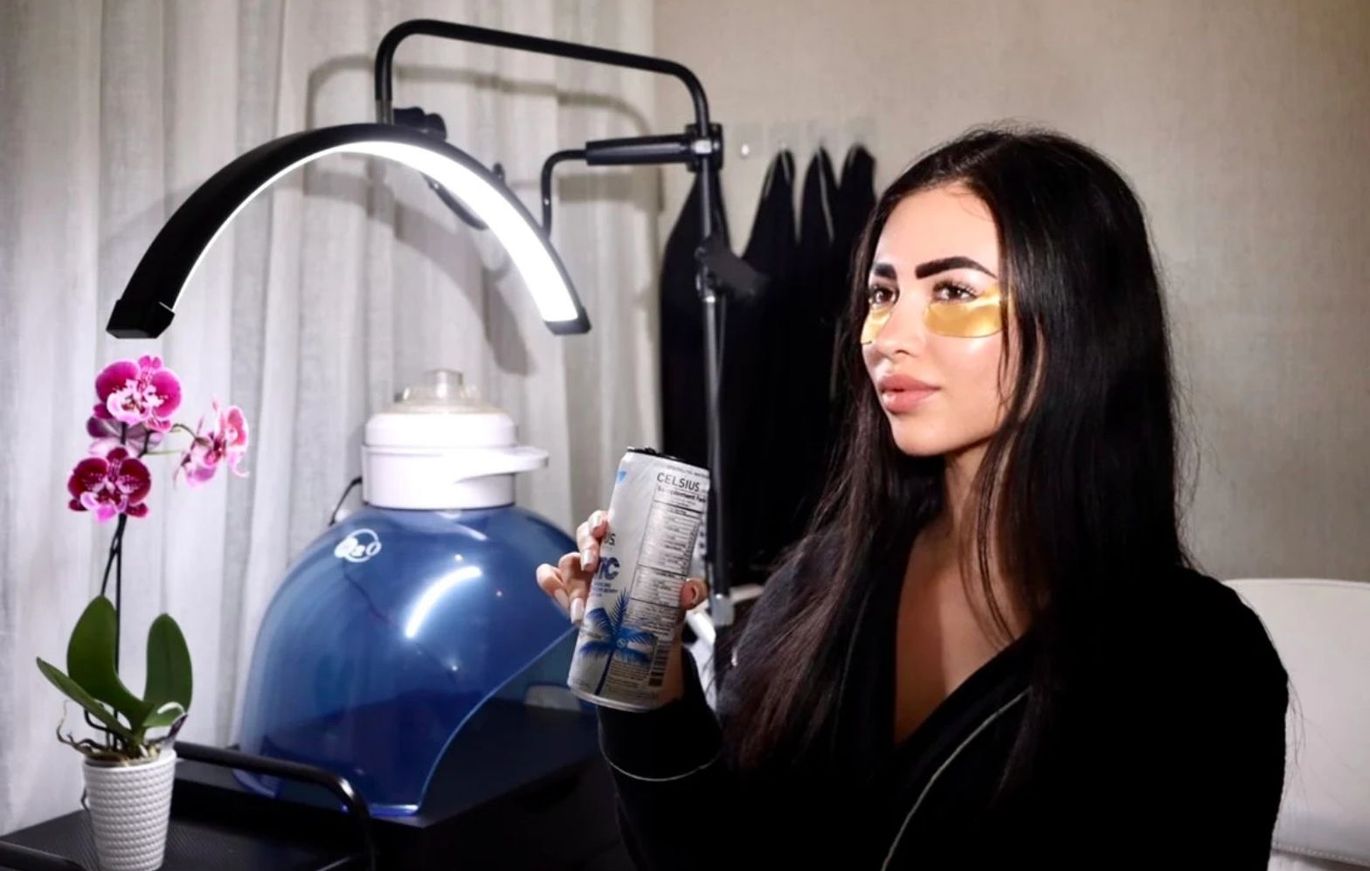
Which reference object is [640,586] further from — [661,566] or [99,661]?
[99,661]

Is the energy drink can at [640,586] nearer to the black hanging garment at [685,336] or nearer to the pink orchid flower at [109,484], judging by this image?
the pink orchid flower at [109,484]

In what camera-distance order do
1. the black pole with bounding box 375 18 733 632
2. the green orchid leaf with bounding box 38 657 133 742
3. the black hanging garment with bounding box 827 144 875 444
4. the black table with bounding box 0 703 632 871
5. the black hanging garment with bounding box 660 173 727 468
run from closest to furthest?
the green orchid leaf with bounding box 38 657 133 742, the black table with bounding box 0 703 632 871, the black pole with bounding box 375 18 733 632, the black hanging garment with bounding box 827 144 875 444, the black hanging garment with bounding box 660 173 727 468

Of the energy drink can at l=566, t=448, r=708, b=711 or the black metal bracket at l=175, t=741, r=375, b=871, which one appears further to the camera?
the black metal bracket at l=175, t=741, r=375, b=871

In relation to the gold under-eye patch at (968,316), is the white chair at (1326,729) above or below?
below

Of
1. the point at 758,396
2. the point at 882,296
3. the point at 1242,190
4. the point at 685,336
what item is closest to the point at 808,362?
the point at 758,396

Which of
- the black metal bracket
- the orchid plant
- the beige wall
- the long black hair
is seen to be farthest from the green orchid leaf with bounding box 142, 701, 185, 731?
the beige wall

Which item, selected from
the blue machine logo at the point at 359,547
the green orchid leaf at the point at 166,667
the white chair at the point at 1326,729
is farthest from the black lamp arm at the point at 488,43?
the white chair at the point at 1326,729

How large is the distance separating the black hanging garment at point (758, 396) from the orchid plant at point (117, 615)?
0.92 m

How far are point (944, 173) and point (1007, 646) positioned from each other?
34 cm

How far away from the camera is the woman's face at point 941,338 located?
0.80 meters

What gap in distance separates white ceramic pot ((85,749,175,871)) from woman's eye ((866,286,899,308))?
63 cm

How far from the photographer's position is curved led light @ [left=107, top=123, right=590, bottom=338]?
2.60ft

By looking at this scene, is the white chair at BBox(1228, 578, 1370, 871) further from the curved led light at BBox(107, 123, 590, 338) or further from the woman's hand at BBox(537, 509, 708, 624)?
the curved led light at BBox(107, 123, 590, 338)

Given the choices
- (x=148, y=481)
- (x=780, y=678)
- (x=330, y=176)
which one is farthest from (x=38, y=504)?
(x=780, y=678)
